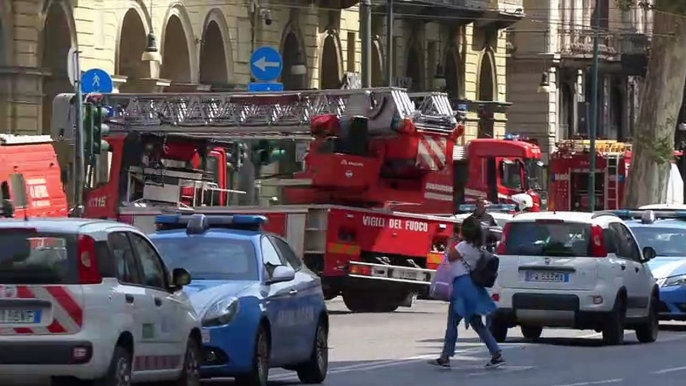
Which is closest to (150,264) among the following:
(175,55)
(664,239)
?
(664,239)

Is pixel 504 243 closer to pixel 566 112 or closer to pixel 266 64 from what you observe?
pixel 266 64

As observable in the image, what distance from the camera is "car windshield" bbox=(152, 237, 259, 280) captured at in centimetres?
1716

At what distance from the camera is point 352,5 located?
5519 centimetres

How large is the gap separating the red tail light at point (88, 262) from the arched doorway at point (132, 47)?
1209 inches

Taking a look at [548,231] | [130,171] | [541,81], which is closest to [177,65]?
[130,171]

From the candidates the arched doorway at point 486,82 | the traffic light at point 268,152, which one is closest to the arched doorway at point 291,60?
the arched doorway at point 486,82

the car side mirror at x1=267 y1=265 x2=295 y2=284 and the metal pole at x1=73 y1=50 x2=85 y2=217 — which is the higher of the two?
the metal pole at x1=73 y1=50 x2=85 y2=217

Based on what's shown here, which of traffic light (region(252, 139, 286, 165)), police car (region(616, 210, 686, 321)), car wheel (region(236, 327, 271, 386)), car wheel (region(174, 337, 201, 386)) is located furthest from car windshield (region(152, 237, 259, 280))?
traffic light (region(252, 139, 286, 165))

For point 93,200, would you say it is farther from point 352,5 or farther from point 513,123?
point 513,123

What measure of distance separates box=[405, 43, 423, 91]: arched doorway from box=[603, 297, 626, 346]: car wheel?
3603 centimetres

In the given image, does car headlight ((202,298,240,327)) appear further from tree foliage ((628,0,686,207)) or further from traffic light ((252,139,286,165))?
tree foliage ((628,0,686,207))

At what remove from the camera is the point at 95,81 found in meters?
33.5

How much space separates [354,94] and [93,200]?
455 centimetres

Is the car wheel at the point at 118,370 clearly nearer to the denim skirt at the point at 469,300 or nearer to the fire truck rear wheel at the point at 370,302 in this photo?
the denim skirt at the point at 469,300
